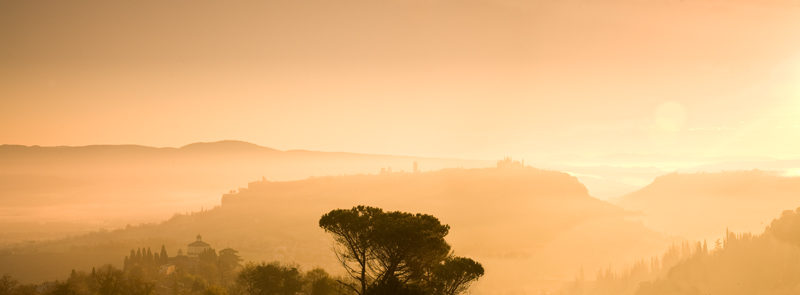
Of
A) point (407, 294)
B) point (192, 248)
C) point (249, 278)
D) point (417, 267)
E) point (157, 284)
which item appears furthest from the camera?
point (192, 248)

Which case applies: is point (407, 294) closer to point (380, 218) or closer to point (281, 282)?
point (380, 218)

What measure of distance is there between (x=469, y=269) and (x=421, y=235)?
265 inches

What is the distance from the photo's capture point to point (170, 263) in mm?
137500

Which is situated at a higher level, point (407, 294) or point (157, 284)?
point (407, 294)

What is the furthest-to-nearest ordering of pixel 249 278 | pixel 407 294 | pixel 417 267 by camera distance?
pixel 249 278 → pixel 417 267 → pixel 407 294

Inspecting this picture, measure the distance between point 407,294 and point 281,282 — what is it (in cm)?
3955

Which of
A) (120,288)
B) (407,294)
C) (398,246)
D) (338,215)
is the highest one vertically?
(338,215)

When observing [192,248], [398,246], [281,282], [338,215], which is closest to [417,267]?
[398,246]

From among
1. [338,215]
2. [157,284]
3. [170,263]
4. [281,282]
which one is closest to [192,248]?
[170,263]

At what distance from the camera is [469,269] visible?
4231 centimetres

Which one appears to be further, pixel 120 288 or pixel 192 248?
pixel 192 248

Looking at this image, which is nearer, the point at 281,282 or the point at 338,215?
the point at 338,215

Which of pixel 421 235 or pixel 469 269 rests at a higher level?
pixel 421 235

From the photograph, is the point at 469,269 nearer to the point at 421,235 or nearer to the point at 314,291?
the point at 421,235
